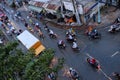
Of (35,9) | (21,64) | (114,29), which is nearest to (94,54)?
(114,29)

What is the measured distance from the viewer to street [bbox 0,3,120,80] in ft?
103

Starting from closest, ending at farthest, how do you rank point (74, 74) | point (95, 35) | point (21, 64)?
point (21, 64), point (74, 74), point (95, 35)

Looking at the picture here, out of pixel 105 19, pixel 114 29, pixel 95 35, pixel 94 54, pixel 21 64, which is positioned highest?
pixel 21 64

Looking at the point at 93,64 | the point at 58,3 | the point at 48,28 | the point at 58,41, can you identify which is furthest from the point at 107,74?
the point at 58,3

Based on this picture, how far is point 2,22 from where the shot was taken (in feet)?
169

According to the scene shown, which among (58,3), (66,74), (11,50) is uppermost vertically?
(11,50)

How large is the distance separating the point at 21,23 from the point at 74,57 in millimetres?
17423

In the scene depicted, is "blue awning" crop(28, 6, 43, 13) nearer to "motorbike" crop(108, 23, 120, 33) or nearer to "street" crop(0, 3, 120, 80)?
"street" crop(0, 3, 120, 80)

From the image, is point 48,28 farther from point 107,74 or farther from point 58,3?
point 107,74

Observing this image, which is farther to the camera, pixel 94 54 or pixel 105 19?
pixel 105 19

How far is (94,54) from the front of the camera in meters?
34.8

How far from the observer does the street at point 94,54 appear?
31.5 m

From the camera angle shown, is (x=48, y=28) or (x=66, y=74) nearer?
(x=66, y=74)

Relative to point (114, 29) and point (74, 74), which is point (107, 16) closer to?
point (114, 29)
